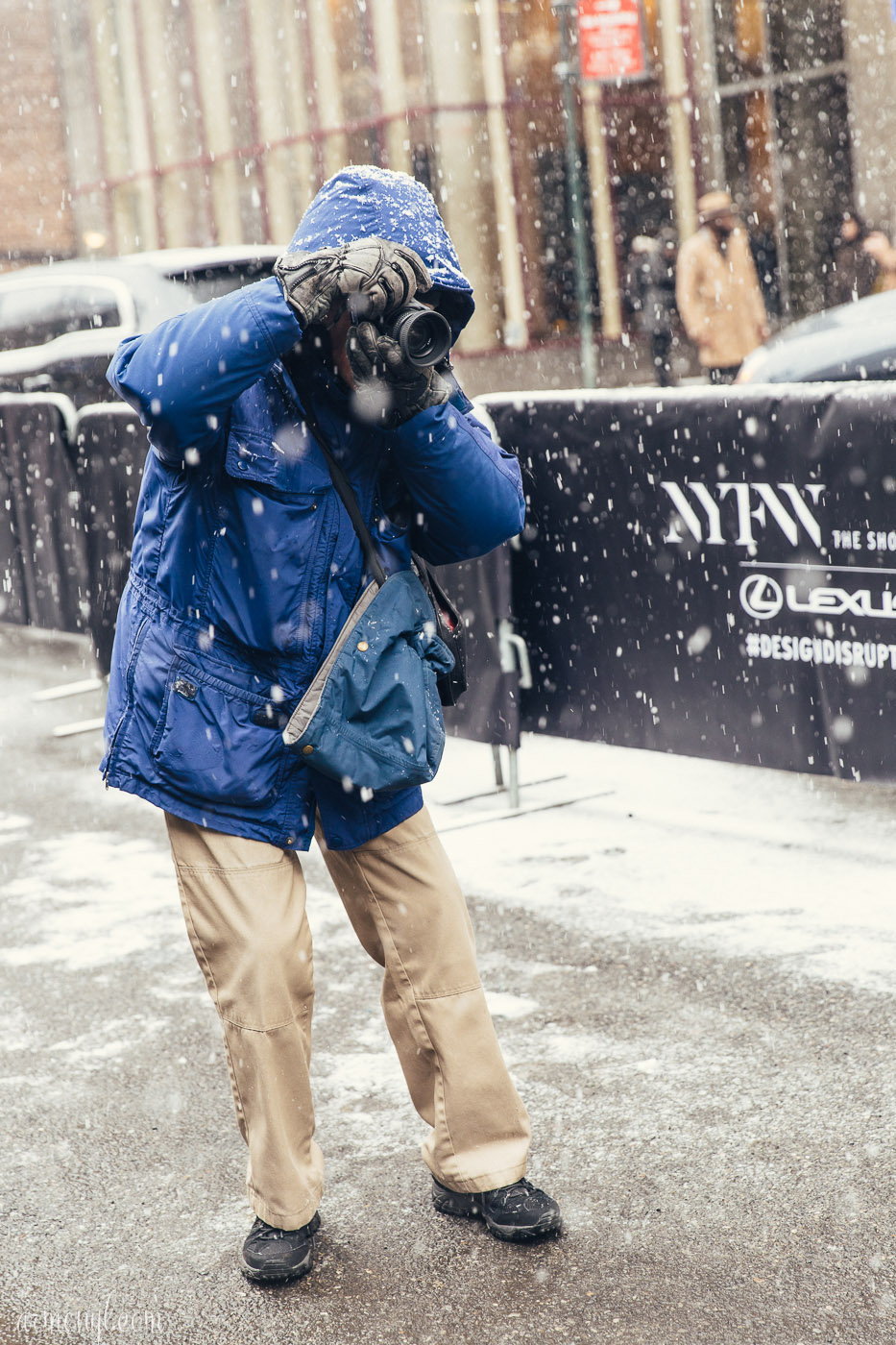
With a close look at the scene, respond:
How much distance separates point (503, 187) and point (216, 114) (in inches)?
289

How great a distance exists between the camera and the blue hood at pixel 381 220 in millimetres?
2705

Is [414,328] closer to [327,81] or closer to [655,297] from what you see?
[655,297]

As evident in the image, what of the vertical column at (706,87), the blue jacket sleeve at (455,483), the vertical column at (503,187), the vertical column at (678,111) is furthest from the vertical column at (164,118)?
the blue jacket sleeve at (455,483)

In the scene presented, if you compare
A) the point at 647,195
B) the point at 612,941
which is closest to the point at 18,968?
the point at 612,941

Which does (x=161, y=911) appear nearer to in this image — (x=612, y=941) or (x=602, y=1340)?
(x=612, y=941)

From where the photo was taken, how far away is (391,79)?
22.2 metres

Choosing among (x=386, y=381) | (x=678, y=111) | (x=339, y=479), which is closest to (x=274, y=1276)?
(x=339, y=479)

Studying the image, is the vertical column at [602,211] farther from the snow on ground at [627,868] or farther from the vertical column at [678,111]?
the snow on ground at [627,868]

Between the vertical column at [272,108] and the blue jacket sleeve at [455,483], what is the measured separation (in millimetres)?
23314

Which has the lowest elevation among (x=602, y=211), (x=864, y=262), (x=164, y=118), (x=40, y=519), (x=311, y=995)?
(x=311, y=995)

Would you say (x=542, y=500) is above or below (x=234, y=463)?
below

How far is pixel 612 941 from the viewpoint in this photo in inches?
177

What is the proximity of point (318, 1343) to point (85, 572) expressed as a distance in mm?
5511

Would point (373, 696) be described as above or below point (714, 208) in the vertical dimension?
below
